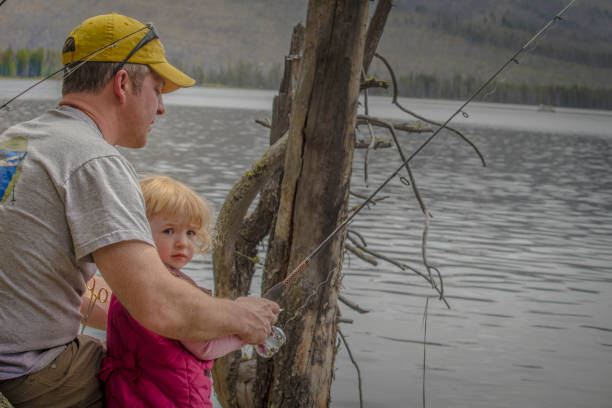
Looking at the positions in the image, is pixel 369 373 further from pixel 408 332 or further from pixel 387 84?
pixel 387 84

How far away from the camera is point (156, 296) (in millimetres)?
2100

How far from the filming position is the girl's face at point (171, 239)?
2875 mm

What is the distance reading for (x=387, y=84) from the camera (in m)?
4.84

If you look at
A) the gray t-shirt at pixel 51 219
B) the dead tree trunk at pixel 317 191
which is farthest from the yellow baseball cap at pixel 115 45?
the dead tree trunk at pixel 317 191

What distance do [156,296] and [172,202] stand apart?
801mm

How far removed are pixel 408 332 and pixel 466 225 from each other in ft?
27.7

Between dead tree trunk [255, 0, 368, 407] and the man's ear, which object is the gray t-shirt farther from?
dead tree trunk [255, 0, 368, 407]

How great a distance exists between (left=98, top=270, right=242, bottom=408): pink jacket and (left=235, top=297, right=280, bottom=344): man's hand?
0.08 m

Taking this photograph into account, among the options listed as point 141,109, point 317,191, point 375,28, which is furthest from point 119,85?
point 375,28

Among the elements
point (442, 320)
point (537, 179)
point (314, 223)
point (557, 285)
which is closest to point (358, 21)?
point (314, 223)

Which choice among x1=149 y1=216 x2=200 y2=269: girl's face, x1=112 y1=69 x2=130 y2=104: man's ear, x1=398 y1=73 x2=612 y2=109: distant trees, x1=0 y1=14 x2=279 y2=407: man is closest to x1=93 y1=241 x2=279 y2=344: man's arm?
x1=0 y1=14 x2=279 y2=407: man

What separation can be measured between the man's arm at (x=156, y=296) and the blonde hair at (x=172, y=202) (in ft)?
2.08

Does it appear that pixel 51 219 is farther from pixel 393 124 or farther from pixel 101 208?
pixel 393 124

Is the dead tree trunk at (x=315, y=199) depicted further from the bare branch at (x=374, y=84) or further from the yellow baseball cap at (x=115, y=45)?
the yellow baseball cap at (x=115, y=45)
